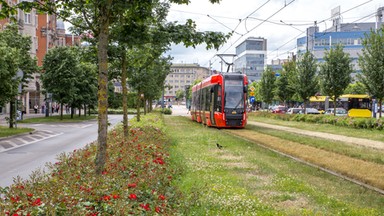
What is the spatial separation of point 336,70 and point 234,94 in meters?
13.0

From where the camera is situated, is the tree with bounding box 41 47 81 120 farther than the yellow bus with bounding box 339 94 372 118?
No

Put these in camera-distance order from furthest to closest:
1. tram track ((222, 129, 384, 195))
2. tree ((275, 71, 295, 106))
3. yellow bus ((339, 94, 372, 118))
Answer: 1. yellow bus ((339, 94, 372, 118))
2. tree ((275, 71, 295, 106))
3. tram track ((222, 129, 384, 195))

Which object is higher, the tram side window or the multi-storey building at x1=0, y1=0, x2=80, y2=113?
the multi-storey building at x1=0, y1=0, x2=80, y2=113

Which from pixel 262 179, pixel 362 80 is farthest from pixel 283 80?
pixel 262 179

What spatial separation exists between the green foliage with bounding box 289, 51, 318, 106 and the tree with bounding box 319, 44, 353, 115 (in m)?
4.66

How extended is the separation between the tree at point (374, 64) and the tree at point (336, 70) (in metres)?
6.82

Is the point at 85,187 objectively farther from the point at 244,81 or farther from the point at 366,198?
the point at 244,81

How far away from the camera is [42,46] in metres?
76.6

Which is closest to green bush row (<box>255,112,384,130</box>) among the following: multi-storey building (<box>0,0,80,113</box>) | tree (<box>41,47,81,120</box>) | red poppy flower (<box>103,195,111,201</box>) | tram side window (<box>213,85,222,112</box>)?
tram side window (<box>213,85,222,112</box>)

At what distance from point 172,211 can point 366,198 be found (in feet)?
13.3

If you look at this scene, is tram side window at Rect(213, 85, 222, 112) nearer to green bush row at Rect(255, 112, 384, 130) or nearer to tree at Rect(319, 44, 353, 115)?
green bush row at Rect(255, 112, 384, 130)

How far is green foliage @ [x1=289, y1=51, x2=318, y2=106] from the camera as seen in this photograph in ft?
136

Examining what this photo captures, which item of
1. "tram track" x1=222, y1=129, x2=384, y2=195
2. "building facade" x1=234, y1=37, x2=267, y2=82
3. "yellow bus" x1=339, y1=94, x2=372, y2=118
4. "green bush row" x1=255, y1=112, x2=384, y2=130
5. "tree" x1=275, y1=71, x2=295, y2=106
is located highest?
"building facade" x1=234, y1=37, x2=267, y2=82

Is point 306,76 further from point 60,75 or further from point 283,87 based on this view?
Result: point 60,75
